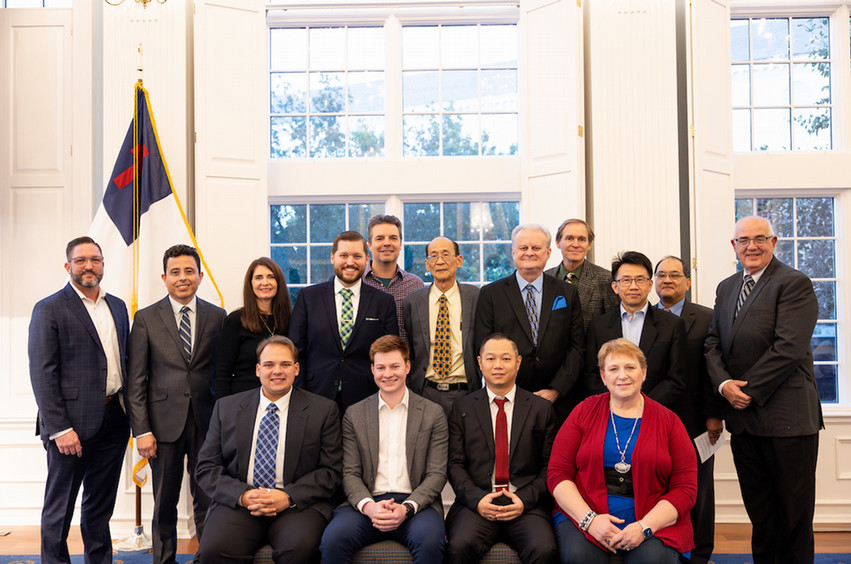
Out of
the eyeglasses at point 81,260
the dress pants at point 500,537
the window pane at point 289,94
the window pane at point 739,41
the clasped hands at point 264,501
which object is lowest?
the dress pants at point 500,537

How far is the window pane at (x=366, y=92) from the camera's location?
5.17 metres

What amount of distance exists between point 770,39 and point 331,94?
3.31m

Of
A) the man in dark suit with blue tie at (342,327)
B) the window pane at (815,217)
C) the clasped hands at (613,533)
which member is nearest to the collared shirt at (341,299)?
the man in dark suit with blue tie at (342,327)

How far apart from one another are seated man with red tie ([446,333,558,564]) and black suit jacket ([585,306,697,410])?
46cm

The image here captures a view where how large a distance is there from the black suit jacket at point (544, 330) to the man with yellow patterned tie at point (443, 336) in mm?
128

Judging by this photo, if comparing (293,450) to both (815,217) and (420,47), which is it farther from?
(815,217)

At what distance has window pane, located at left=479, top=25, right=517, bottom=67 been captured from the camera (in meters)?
5.18

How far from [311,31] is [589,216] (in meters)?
2.50

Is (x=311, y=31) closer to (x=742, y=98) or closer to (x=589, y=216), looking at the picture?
(x=589, y=216)

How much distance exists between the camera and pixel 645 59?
4719 mm

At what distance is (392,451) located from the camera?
3.18 meters

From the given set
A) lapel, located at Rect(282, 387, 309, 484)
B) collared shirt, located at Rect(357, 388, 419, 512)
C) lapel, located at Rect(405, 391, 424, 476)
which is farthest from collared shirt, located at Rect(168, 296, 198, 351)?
lapel, located at Rect(405, 391, 424, 476)

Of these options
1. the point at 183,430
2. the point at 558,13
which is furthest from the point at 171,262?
the point at 558,13

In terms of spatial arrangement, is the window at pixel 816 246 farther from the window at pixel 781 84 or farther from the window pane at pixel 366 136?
the window pane at pixel 366 136
